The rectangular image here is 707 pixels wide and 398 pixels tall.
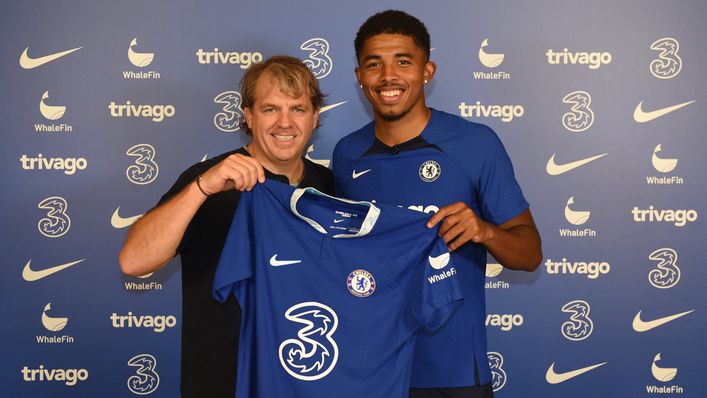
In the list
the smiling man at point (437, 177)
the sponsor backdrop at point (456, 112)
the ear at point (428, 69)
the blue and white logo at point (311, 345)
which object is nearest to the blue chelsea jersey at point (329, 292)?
the blue and white logo at point (311, 345)

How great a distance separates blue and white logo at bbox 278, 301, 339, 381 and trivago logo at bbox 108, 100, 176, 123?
2147mm

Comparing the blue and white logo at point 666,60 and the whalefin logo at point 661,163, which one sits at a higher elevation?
the blue and white logo at point 666,60

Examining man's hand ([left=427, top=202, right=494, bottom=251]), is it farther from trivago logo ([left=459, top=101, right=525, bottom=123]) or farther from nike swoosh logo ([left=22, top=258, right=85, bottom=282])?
nike swoosh logo ([left=22, top=258, right=85, bottom=282])

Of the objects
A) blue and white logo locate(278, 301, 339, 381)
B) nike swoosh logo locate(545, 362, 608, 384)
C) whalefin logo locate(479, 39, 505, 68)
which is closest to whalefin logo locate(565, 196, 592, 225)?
nike swoosh logo locate(545, 362, 608, 384)

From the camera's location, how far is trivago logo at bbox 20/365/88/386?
382 cm

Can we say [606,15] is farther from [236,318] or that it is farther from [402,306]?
[236,318]

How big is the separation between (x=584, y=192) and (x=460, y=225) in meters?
1.97

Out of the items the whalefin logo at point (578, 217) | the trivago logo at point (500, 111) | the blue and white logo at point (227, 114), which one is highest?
the blue and white logo at point (227, 114)

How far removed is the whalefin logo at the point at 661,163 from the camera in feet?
12.4

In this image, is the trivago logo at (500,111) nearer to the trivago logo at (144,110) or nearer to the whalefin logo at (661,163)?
the whalefin logo at (661,163)

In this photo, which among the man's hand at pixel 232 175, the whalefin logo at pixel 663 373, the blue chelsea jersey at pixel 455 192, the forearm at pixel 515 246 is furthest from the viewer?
the whalefin logo at pixel 663 373

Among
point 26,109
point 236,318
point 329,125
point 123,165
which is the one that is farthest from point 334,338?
point 26,109

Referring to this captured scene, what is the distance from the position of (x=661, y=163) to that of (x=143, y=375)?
3.34m

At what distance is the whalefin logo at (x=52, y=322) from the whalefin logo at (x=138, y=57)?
154 centimetres
